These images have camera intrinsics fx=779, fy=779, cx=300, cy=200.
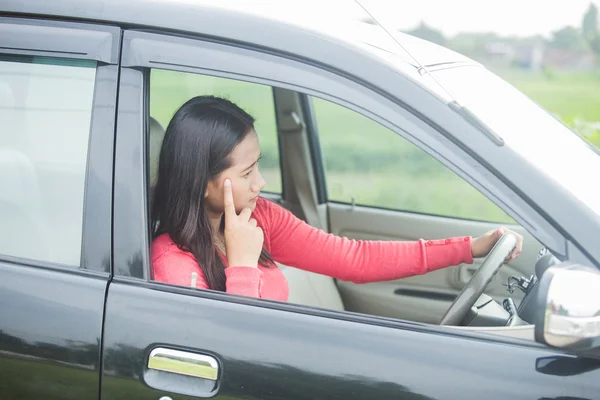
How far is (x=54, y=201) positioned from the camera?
186 cm

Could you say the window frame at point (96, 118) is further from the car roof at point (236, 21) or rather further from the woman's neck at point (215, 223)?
the woman's neck at point (215, 223)

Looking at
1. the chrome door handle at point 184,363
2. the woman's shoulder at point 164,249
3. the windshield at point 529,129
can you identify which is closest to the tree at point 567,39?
the windshield at point 529,129

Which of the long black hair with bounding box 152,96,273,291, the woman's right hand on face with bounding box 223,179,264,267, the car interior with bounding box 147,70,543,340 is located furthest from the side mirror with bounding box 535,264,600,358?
the car interior with bounding box 147,70,543,340

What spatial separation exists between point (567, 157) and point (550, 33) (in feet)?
41.3

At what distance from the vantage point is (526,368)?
155cm

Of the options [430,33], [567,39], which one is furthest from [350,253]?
[567,39]

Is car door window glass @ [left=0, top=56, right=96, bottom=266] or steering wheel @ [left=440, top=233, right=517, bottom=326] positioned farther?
steering wheel @ [left=440, top=233, right=517, bottom=326]

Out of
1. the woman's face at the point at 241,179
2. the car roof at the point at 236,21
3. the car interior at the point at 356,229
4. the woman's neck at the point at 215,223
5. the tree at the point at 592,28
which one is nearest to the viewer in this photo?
the car roof at the point at 236,21

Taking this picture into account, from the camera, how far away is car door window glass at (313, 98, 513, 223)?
20.6 feet

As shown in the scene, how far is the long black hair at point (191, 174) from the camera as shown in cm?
207

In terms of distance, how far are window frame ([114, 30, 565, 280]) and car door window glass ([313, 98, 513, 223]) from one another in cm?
353

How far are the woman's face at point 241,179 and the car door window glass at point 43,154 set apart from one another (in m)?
0.41

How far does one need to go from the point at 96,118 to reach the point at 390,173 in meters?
6.12

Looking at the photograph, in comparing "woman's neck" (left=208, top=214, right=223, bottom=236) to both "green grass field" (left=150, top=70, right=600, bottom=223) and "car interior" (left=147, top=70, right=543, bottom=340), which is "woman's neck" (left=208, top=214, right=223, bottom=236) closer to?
"car interior" (left=147, top=70, right=543, bottom=340)
